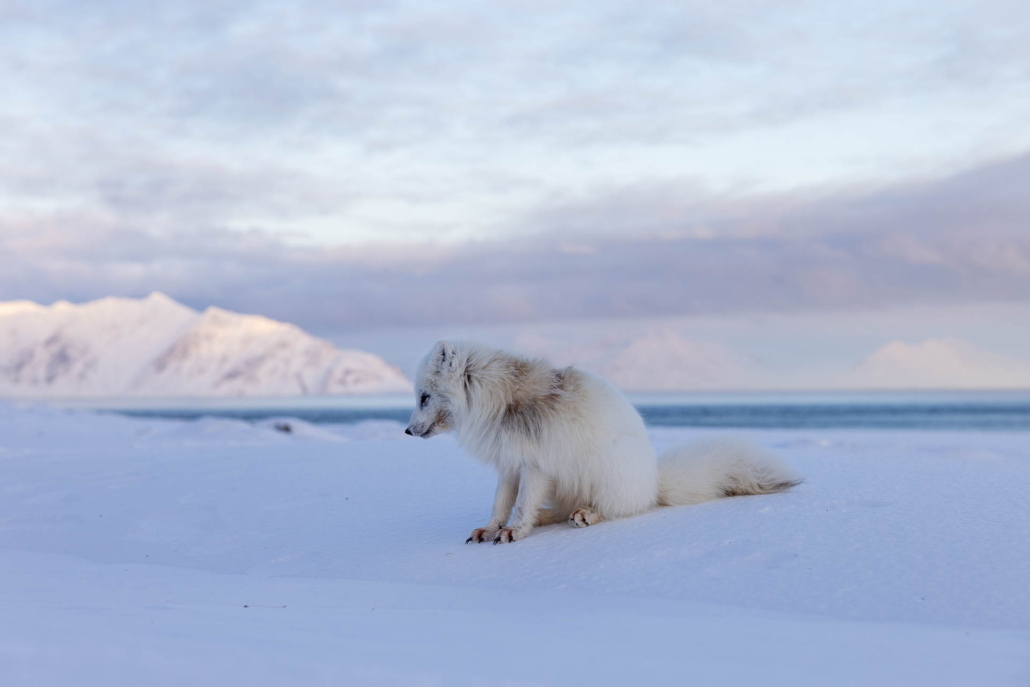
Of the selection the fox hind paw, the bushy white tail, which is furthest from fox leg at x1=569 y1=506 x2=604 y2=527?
the bushy white tail

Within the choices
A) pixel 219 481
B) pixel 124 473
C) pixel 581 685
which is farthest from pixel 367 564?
pixel 124 473

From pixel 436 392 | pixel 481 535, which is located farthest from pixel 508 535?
pixel 436 392

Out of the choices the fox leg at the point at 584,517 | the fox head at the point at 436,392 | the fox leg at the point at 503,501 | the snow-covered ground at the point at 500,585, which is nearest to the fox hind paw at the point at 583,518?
the fox leg at the point at 584,517

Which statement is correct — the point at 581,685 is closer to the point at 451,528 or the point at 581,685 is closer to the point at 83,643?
the point at 83,643

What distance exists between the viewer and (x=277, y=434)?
52.0 feet

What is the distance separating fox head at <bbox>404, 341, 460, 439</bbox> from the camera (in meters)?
4.59

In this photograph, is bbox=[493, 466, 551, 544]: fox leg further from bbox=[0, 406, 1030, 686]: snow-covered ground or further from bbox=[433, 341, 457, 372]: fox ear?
bbox=[433, 341, 457, 372]: fox ear

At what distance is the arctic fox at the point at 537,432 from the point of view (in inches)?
174

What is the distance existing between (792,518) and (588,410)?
1.25 meters

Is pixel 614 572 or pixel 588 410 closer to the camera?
pixel 614 572

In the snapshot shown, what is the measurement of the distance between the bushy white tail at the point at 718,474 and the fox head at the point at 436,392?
4.78 ft

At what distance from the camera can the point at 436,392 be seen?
4633 millimetres

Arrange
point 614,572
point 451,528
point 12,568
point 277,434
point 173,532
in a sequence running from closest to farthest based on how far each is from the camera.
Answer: point 614,572, point 12,568, point 451,528, point 173,532, point 277,434

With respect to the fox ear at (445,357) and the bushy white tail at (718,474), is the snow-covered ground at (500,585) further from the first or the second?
the fox ear at (445,357)
